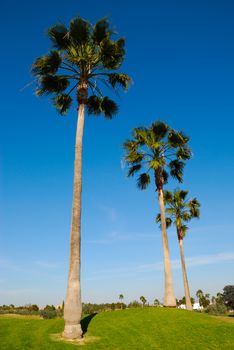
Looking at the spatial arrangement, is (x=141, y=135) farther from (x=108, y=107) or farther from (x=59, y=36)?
(x=59, y=36)

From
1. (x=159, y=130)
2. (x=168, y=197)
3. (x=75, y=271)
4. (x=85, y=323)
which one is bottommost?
(x=85, y=323)

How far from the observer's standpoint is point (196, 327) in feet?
59.9

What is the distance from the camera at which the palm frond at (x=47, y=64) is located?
757 inches

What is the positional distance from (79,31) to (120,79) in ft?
12.1

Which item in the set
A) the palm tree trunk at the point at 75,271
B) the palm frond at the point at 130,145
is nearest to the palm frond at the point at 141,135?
the palm frond at the point at 130,145

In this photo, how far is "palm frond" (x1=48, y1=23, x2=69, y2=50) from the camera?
19.3m

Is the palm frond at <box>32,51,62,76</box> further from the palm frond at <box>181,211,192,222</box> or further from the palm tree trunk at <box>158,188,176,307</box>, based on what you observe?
the palm frond at <box>181,211,192,222</box>

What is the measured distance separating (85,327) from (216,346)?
6.45 m

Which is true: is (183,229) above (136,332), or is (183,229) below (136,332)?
above

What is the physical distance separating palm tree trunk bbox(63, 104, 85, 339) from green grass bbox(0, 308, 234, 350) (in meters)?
0.95

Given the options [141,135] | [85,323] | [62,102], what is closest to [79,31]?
[62,102]

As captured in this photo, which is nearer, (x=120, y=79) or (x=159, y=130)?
(x=120, y=79)

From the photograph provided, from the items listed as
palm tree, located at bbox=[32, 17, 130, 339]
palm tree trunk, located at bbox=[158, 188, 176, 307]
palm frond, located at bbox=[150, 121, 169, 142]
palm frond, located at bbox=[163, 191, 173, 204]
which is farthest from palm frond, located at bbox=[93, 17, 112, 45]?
palm frond, located at bbox=[163, 191, 173, 204]

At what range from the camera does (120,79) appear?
20656 mm
